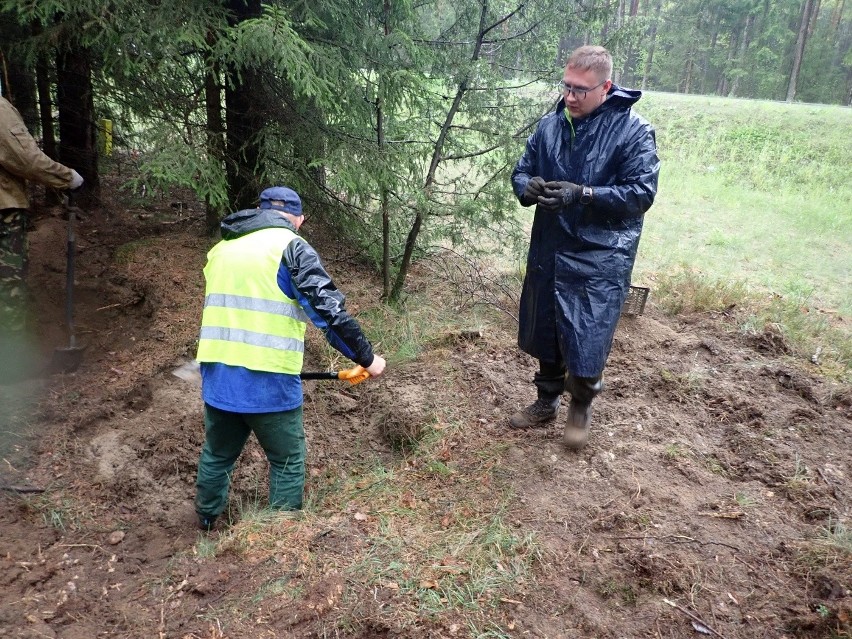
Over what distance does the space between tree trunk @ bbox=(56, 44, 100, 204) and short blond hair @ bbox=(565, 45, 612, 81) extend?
15.4ft

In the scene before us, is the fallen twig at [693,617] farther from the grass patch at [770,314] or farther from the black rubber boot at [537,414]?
the grass patch at [770,314]

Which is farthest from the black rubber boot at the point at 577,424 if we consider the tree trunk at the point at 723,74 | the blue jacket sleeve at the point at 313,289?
the tree trunk at the point at 723,74

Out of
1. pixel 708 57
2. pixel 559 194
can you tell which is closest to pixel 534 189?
pixel 559 194

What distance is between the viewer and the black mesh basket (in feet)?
19.0

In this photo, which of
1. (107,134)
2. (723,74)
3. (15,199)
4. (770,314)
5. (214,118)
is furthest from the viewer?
(723,74)

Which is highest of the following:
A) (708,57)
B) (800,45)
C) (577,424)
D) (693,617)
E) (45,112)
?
(708,57)

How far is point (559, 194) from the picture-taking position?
3.25 m

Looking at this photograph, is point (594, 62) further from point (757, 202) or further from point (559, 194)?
point (757, 202)

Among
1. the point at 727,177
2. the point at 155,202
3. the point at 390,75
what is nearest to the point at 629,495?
the point at 390,75

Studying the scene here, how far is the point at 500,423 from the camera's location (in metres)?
4.22

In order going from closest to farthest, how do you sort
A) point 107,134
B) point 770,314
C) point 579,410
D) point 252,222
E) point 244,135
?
point 252,222 < point 579,410 < point 244,135 < point 770,314 < point 107,134

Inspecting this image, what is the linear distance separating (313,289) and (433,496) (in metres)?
1.49

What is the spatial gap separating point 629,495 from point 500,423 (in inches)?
42.3

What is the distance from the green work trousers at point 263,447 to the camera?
129 inches
